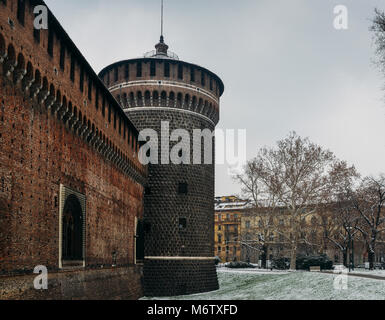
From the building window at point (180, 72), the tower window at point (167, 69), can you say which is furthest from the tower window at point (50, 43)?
the building window at point (180, 72)

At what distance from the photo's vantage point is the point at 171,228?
95.5ft

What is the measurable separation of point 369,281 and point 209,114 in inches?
576

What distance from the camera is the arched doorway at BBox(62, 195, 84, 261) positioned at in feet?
53.9

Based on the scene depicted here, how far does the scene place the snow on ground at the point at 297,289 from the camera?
2214 cm

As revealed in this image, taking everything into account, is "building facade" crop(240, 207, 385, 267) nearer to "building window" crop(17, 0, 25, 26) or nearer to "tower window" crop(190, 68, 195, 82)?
"tower window" crop(190, 68, 195, 82)

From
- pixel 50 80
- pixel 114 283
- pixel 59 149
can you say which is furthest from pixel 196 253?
pixel 50 80

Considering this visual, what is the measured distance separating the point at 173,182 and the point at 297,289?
947 centimetres

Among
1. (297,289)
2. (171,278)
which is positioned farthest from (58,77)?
(297,289)

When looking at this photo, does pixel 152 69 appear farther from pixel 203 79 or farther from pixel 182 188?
pixel 182 188

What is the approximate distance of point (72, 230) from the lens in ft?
56.6

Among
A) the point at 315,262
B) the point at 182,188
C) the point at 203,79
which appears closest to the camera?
the point at 182,188

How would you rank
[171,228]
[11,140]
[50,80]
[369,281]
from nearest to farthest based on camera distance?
[11,140] < [50,80] < [369,281] < [171,228]

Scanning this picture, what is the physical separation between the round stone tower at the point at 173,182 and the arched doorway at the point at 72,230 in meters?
11.5
